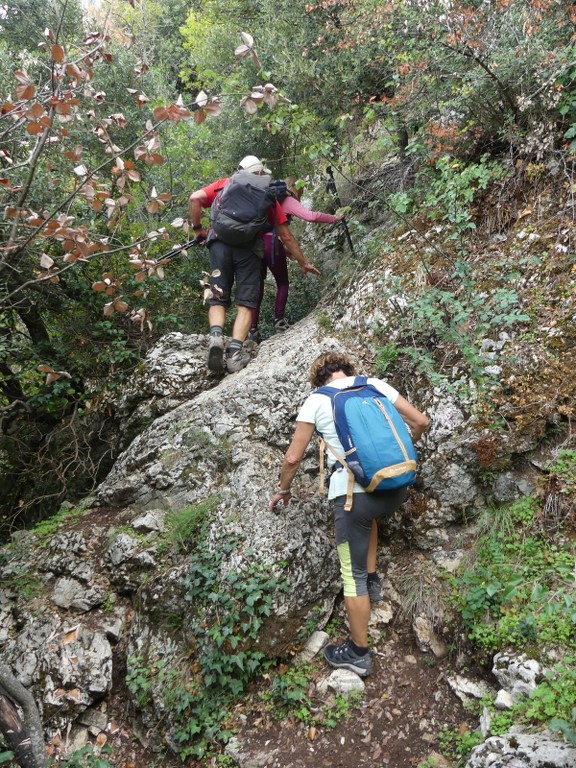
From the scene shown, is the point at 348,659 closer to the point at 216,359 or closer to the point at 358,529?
the point at 358,529

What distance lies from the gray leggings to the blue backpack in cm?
9

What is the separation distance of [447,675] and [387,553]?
103 cm

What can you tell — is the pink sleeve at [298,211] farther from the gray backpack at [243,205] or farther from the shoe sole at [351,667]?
the shoe sole at [351,667]

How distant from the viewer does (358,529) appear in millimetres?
3646

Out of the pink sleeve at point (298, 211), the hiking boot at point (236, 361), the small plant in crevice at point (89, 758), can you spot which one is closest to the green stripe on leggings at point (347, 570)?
the small plant in crevice at point (89, 758)

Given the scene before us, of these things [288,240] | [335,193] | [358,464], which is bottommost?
[358,464]

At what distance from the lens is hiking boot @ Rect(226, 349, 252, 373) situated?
6.36 m

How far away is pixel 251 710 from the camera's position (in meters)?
3.79

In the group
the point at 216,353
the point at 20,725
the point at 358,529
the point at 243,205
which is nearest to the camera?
the point at 20,725

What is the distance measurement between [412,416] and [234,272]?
3.39 m

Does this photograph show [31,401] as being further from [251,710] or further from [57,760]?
[251,710]

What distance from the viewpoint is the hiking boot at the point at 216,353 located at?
241 inches

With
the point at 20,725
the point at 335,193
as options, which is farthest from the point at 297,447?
the point at 335,193

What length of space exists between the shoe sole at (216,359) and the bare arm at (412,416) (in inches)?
115
